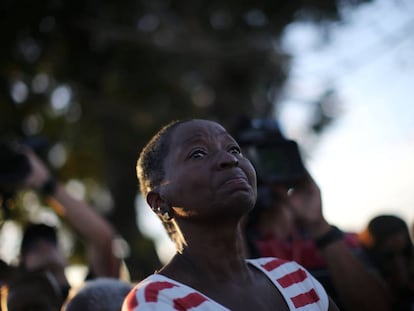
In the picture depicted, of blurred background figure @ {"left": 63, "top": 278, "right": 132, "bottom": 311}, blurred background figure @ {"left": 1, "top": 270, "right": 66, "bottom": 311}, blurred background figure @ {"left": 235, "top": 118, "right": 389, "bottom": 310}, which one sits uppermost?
blurred background figure @ {"left": 235, "top": 118, "right": 389, "bottom": 310}

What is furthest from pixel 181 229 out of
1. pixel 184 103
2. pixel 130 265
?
pixel 184 103

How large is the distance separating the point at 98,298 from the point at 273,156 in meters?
1.14

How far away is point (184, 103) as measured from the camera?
11.4 m

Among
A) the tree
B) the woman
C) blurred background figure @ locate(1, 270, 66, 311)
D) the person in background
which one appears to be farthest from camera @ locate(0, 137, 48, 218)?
the tree

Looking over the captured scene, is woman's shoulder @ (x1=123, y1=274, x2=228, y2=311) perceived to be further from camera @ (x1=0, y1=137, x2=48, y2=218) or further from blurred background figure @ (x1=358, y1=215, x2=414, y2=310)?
camera @ (x1=0, y1=137, x2=48, y2=218)

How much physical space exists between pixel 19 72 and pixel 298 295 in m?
8.28

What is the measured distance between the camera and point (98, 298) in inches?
101

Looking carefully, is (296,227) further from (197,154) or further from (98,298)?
(197,154)

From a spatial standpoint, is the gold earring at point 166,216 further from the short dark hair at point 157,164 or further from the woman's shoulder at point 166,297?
the woman's shoulder at point 166,297

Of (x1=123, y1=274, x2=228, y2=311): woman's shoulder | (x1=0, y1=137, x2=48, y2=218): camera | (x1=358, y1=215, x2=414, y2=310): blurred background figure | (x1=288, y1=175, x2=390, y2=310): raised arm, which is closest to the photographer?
(x1=123, y1=274, x2=228, y2=311): woman's shoulder

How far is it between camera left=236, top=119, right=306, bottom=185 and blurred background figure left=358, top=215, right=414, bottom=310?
0.67 meters

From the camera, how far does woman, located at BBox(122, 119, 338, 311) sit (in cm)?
200

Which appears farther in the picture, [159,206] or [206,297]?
[159,206]

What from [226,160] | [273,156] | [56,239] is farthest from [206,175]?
[56,239]
